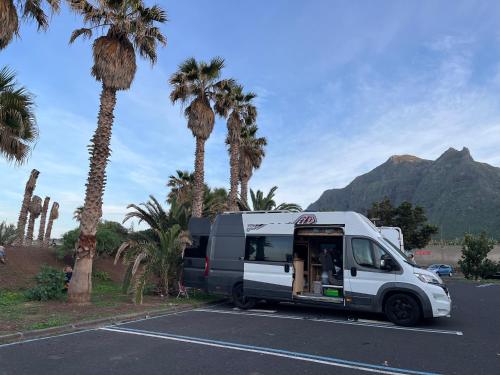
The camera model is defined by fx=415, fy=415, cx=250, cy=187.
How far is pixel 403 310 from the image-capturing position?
32.3ft

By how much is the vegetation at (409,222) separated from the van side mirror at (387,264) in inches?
1240

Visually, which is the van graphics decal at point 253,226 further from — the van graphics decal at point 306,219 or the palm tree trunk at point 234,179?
the palm tree trunk at point 234,179

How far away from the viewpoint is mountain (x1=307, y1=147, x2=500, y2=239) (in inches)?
4065

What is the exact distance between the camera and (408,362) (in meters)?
6.50

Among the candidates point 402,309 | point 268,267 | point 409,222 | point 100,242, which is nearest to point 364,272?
point 402,309

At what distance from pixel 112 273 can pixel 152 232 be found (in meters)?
8.41

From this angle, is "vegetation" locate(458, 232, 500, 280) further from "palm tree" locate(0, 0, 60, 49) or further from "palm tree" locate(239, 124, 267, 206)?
"palm tree" locate(0, 0, 60, 49)

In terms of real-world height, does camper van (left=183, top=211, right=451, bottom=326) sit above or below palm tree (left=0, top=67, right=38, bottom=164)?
below

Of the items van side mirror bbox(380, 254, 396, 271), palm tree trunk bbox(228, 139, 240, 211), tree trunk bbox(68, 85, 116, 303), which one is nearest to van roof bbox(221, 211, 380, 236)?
van side mirror bbox(380, 254, 396, 271)

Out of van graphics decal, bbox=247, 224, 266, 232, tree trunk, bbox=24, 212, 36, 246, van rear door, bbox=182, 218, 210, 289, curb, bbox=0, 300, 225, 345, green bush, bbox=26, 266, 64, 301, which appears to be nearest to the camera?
curb, bbox=0, 300, 225, 345

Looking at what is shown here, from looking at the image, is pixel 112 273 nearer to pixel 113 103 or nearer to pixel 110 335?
pixel 113 103

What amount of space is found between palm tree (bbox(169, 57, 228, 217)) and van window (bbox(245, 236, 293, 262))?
7.46 metres

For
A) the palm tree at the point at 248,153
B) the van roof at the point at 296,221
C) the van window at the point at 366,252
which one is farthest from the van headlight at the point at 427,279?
the palm tree at the point at 248,153

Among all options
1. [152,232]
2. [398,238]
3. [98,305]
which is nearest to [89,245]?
[98,305]
